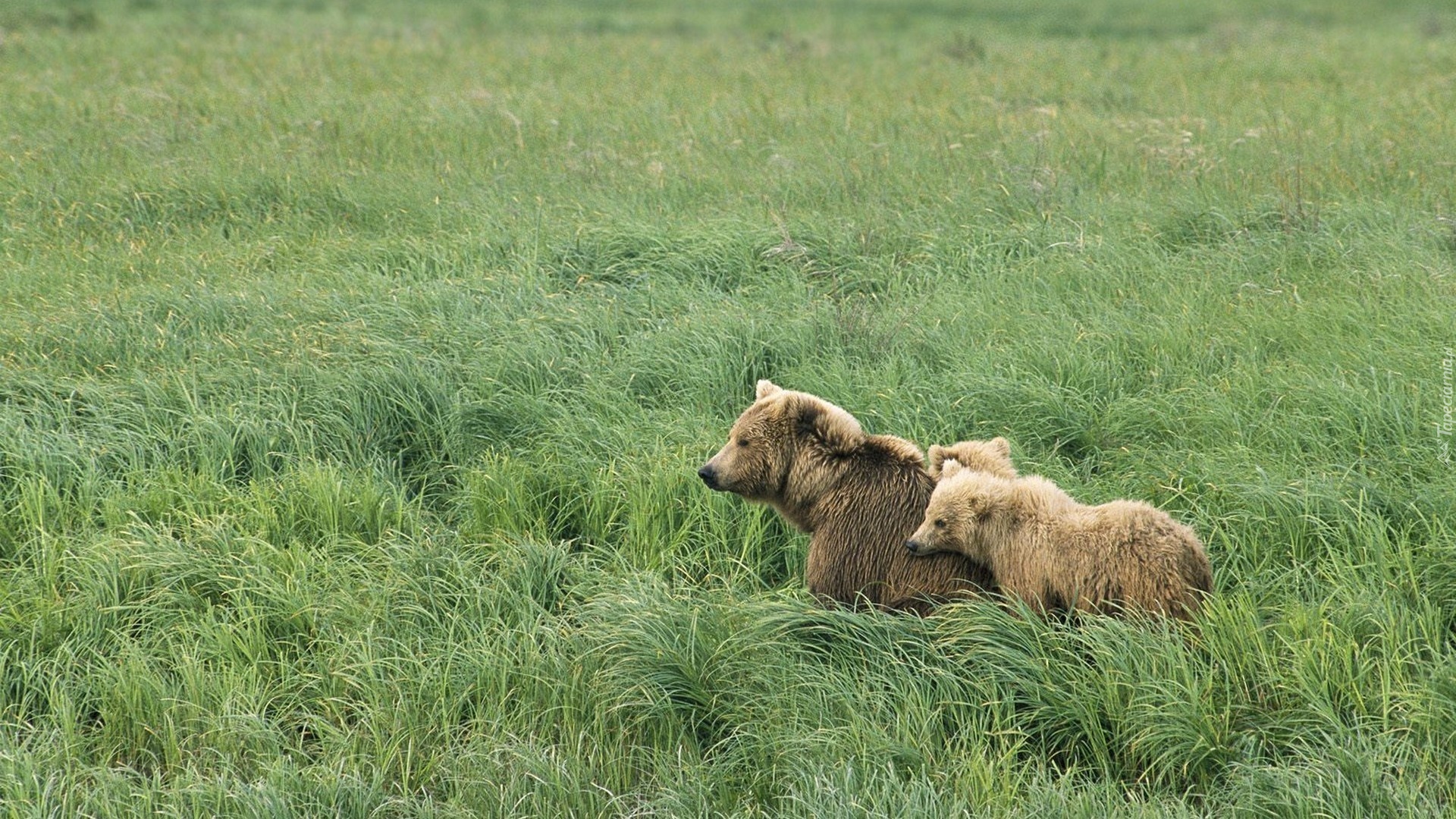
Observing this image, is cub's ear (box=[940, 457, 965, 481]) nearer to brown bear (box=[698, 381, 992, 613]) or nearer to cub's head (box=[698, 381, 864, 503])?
brown bear (box=[698, 381, 992, 613])

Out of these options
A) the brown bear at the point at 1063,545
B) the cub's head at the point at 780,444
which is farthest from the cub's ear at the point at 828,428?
the brown bear at the point at 1063,545

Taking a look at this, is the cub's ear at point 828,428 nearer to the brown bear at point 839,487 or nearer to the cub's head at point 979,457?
the brown bear at point 839,487

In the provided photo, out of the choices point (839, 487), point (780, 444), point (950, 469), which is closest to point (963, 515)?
point (950, 469)

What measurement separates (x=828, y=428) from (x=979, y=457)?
53 cm

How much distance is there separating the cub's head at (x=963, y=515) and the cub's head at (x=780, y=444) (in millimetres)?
531

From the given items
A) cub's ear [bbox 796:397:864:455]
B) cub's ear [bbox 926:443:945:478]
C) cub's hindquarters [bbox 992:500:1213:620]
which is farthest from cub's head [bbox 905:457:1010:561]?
cub's ear [bbox 796:397:864:455]

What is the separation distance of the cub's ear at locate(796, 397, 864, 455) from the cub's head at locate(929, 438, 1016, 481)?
27 cm

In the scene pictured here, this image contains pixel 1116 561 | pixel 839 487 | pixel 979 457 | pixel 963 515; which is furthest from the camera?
pixel 839 487

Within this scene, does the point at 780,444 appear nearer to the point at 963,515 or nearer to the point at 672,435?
the point at 963,515

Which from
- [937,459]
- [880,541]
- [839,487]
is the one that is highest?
[937,459]

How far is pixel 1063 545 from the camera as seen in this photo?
389cm

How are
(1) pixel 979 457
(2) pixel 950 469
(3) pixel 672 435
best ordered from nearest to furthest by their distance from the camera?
(2) pixel 950 469, (1) pixel 979 457, (3) pixel 672 435

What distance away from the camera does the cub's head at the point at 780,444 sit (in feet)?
14.7

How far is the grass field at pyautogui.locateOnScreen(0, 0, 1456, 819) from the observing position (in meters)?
3.74
